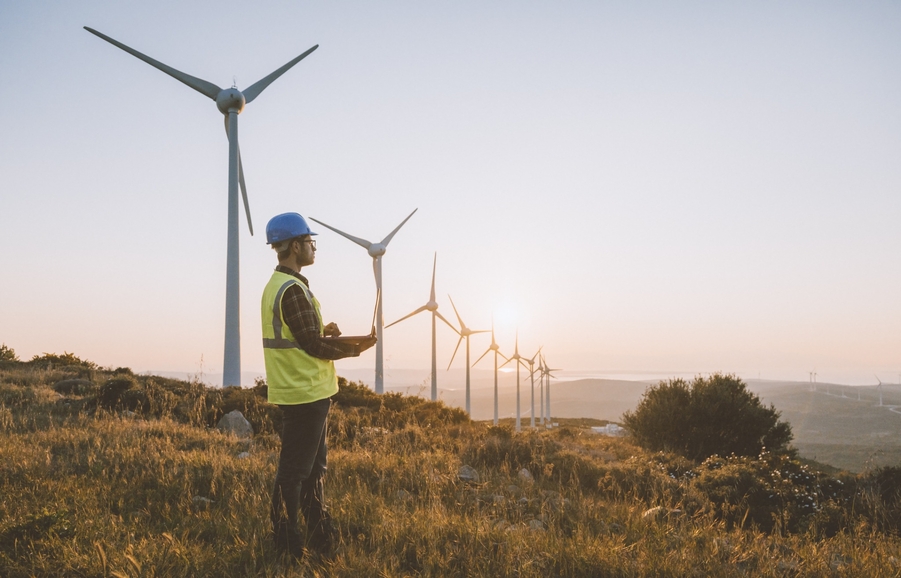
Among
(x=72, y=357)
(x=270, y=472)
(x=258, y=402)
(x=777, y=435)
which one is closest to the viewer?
(x=270, y=472)

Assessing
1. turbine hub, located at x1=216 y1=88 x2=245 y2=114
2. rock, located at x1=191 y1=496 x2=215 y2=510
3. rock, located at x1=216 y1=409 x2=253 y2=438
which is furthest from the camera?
turbine hub, located at x1=216 y1=88 x2=245 y2=114

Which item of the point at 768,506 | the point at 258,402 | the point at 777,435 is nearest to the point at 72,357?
the point at 258,402

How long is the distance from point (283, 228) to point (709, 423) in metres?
21.4

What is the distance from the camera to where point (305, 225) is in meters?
4.63

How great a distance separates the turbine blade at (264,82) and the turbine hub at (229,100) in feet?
1.67

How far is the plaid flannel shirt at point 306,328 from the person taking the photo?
4.16 meters

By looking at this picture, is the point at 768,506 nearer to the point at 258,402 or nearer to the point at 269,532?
the point at 269,532

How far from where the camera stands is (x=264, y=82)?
26.0 metres

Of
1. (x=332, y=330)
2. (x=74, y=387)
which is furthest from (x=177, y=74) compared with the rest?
(x=332, y=330)

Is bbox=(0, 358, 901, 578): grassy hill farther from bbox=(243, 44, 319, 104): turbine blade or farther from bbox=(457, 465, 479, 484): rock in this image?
bbox=(243, 44, 319, 104): turbine blade

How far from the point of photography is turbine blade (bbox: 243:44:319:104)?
83.6ft

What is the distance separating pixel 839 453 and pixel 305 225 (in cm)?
6298

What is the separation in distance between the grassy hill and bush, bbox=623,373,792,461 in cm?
1075

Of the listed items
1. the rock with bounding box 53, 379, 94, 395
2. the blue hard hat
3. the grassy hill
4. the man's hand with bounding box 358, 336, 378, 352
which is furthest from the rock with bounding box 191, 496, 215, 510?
the rock with bounding box 53, 379, 94, 395
